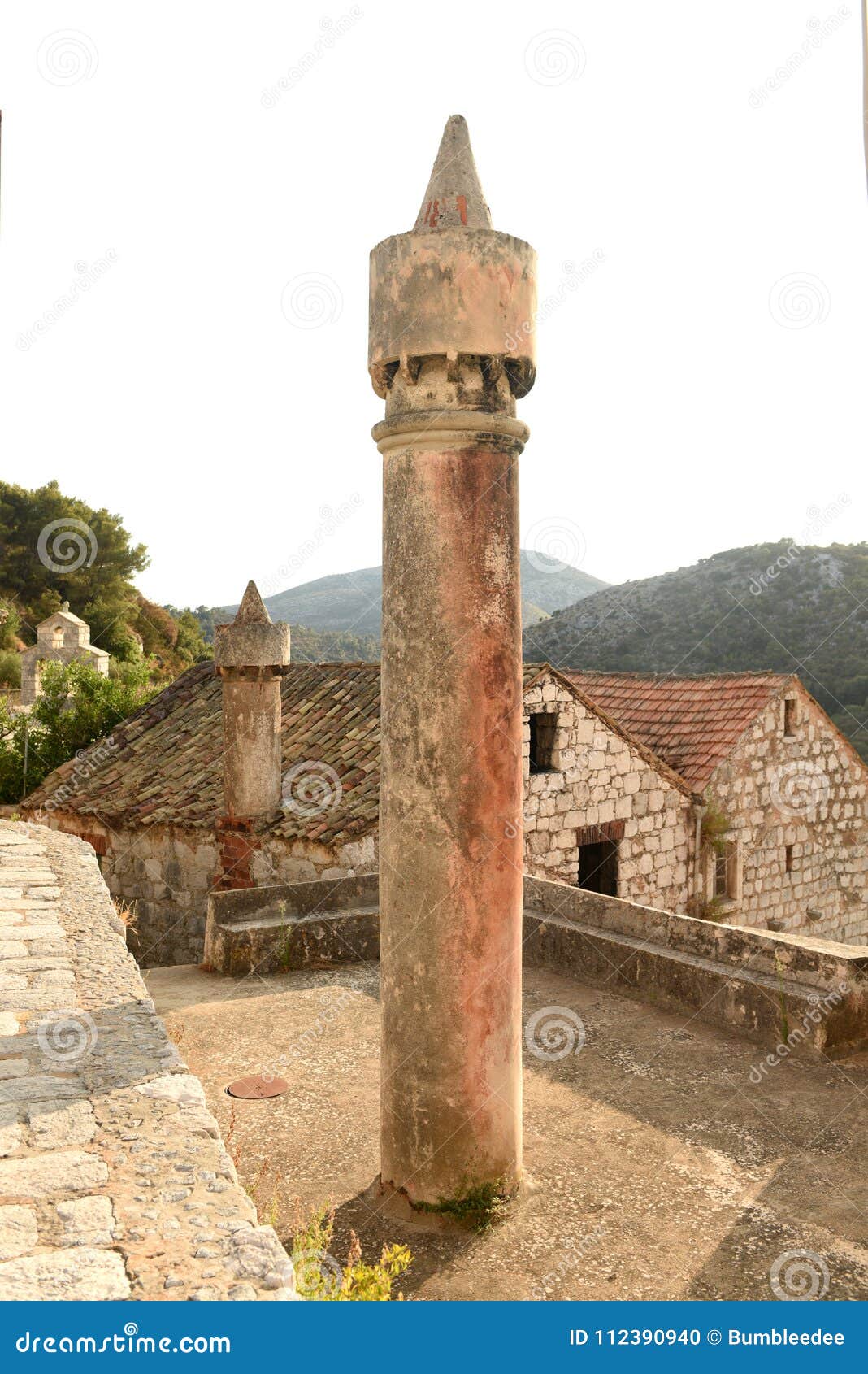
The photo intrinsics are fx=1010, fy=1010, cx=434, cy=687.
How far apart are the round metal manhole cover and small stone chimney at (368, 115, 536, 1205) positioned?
132 centimetres

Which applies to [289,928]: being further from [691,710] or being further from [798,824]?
[798,824]

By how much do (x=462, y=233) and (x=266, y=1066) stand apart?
14.5ft

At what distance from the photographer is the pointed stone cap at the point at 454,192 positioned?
13.5ft

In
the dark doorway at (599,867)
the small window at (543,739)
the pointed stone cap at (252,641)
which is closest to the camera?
the pointed stone cap at (252,641)

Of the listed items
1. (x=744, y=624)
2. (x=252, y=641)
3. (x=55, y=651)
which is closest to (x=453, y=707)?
(x=252, y=641)

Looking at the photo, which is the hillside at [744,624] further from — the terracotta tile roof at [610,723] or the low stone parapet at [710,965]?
the low stone parapet at [710,965]

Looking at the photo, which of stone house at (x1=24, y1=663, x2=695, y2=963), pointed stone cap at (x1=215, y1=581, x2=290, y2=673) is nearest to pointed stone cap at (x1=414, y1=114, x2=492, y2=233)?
stone house at (x1=24, y1=663, x2=695, y2=963)

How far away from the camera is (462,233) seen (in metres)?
3.95

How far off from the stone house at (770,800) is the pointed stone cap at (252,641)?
19.5 ft

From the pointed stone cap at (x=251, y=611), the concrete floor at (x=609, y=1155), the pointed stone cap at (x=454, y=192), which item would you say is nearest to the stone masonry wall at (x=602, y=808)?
the pointed stone cap at (x=251, y=611)

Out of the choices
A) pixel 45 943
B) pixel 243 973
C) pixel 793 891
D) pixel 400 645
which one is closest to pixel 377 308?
pixel 400 645

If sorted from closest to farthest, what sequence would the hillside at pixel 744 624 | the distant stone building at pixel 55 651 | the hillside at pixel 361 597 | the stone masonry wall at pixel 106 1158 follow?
the stone masonry wall at pixel 106 1158 < the hillside at pixel 744 624 < the distant stone building at pixel 55 651 < the hillside at pixel 361 597

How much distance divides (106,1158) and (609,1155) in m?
2.40

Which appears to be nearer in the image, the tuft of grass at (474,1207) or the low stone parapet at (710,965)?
the tuft of grass at (474,1207)
